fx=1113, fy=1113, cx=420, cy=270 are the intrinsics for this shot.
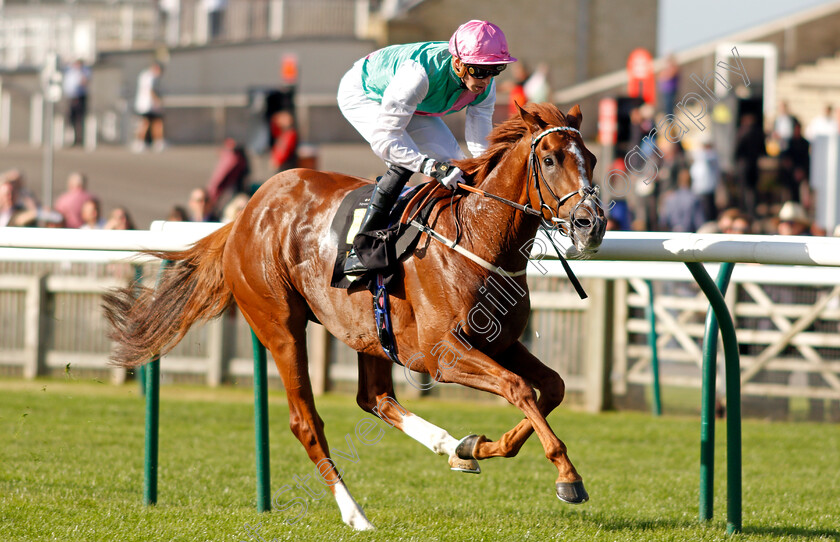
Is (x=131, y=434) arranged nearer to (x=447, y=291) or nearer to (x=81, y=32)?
(x=447, y=291)

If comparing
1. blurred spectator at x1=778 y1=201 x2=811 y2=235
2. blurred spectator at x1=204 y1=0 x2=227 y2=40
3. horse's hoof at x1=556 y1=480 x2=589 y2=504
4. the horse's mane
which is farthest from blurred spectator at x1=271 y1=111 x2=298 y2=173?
blurred spectator at x1=204 y1=0 x2=227 y2=40

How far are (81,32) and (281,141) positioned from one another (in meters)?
12.7

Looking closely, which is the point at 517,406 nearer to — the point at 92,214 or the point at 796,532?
the point at 796,532

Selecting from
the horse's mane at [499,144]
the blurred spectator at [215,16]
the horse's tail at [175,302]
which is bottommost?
the horse's tail at [175,302]

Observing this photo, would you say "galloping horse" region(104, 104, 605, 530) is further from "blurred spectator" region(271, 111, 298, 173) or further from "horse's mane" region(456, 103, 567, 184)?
"blurred spectator" region(271, 111, 298, 173)

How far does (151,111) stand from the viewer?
750 inches

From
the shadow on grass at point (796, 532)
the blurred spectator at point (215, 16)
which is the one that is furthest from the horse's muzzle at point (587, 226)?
the blurred spectator at point (215, 16)

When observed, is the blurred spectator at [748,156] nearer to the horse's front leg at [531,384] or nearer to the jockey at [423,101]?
the jockey at [423,101]

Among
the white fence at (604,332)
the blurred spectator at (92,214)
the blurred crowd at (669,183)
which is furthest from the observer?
the blurred crowd at (669,183)

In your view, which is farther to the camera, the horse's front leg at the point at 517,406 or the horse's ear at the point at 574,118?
the horse's ear at the point at 574,118

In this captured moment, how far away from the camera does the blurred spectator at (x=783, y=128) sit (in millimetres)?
14414

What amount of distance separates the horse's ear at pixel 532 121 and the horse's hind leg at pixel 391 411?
134cm

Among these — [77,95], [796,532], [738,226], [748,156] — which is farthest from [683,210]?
[77,95]

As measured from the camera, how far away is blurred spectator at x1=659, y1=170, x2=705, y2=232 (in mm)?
12367
